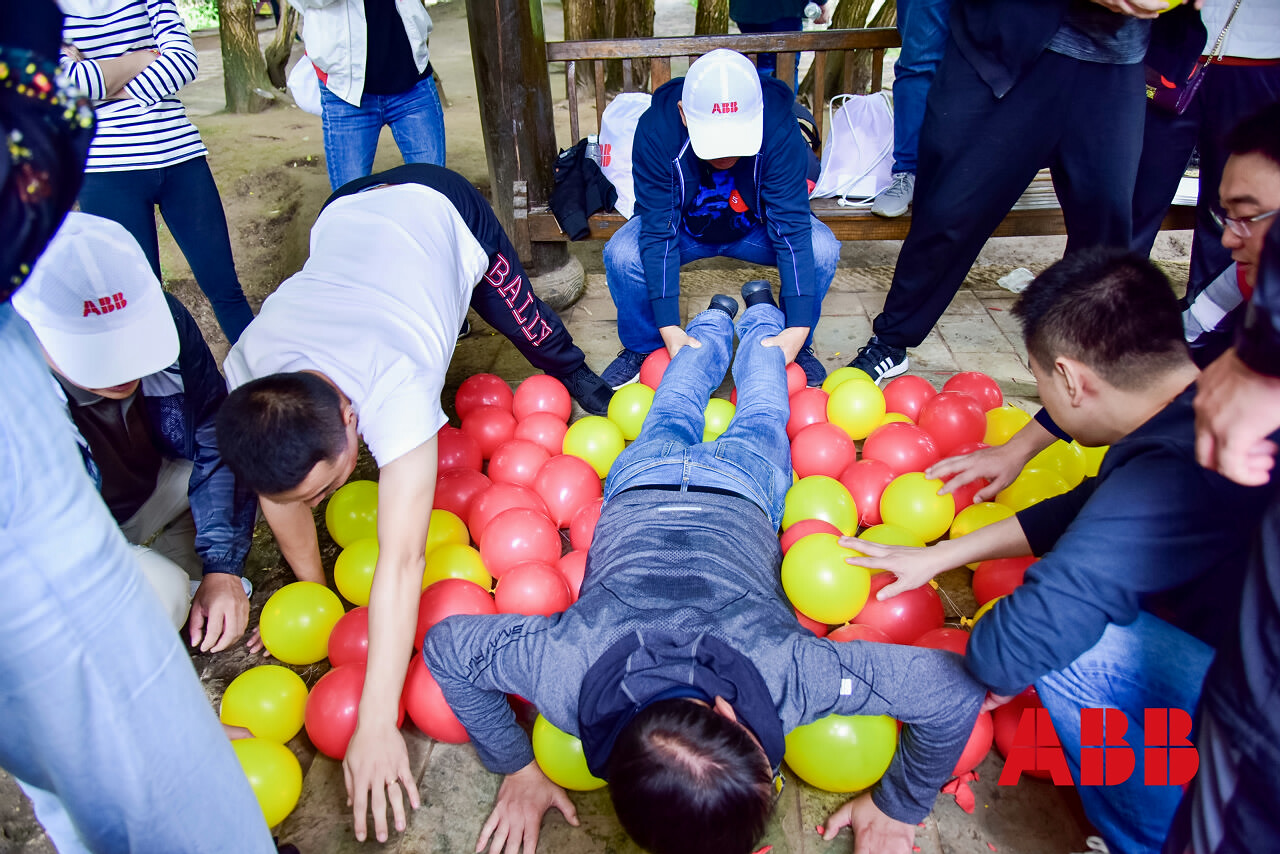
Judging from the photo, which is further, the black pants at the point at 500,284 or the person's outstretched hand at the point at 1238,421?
the black pants at the point at 500,284

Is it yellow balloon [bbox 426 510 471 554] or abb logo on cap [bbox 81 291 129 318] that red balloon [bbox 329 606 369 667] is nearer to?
yellow balloon [bbox 426 510 471 554]

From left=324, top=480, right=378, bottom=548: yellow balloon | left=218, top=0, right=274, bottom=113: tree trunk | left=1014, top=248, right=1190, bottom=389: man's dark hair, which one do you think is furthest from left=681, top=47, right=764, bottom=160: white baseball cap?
left=218, top=0, right=274, bottom=113: tree trunk

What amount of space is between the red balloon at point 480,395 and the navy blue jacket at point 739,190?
25.4 inches

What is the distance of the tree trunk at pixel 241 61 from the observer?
271 inches

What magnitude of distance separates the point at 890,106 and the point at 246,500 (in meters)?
3.30

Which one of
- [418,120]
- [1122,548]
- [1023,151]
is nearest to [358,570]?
[1122,548]

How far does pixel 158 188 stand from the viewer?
2572mm

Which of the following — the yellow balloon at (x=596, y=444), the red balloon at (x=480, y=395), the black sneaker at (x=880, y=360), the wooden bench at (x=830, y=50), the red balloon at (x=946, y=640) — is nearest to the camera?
the red balloon at (x=946, y=640)

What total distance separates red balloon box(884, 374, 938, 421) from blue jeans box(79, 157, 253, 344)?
2.33 meters

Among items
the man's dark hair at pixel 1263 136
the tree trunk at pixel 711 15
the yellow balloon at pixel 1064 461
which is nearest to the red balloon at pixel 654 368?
the yellow balloon at pixel 1064 461

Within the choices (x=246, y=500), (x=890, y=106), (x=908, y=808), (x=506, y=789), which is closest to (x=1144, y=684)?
(x=908, y=808)

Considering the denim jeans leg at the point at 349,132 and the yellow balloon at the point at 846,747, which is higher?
the denim jeans leg at the point at 349,132

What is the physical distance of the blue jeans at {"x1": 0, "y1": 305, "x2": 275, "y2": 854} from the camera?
863 millimetres

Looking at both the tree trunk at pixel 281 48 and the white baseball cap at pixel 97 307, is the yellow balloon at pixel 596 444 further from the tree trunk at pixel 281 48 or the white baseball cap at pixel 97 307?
the tree trunk at pixel 281 48
